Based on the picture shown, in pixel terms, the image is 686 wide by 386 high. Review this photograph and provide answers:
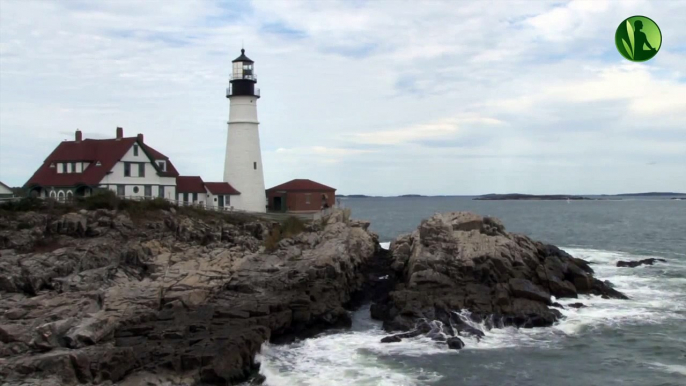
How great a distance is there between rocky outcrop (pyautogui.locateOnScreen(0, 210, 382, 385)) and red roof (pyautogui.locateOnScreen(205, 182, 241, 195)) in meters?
6.33

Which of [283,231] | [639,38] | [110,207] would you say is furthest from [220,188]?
[639,38]

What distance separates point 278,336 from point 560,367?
28.1 ft

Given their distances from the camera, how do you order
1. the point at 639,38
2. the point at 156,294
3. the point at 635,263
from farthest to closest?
the point at 635,263 → the point at 156,294 → the point at 639,38

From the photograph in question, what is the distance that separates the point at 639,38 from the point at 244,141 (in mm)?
31985

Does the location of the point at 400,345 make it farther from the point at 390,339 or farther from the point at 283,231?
the point at 283,231

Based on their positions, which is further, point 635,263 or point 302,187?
point 302,187

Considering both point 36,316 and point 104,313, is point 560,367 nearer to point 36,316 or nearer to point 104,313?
point 104,313

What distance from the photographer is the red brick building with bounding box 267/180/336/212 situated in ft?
132

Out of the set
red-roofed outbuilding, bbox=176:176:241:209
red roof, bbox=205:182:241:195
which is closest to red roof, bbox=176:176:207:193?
red-roofed outbuilding, bbox=176:176:241:209

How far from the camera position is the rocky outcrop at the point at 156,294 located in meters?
16.0

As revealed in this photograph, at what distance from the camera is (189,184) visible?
37531 millimetres

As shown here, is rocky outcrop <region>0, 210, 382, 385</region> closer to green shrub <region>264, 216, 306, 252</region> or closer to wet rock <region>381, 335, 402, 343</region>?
green shrub <region>264, 216, 306, 252</region>

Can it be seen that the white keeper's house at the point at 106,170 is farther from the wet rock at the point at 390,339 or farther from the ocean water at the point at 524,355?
the wet rock at the point at 390,339

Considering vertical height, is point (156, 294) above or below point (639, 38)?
below
